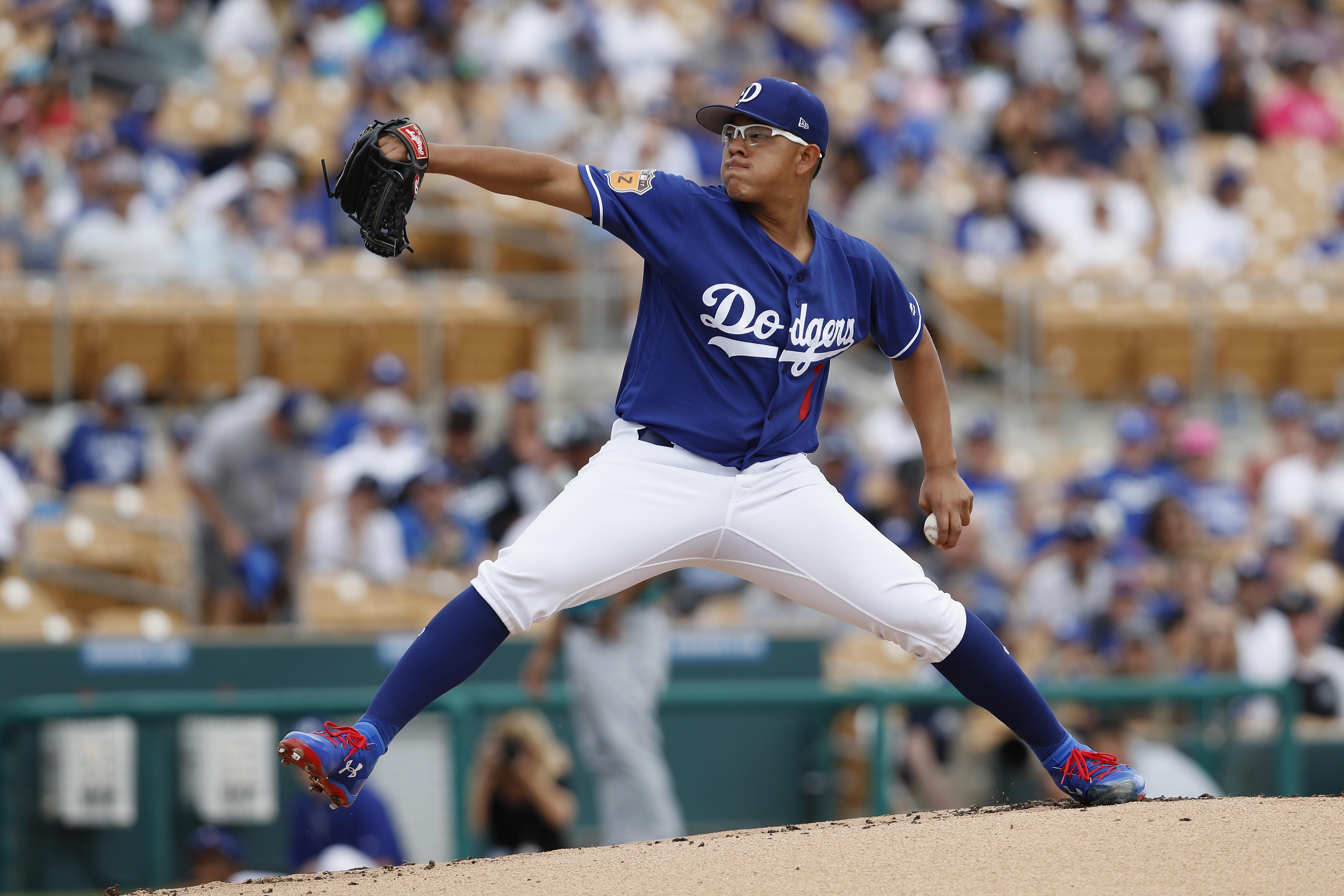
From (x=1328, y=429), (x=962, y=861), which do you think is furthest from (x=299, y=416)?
(x=1328, y=429)

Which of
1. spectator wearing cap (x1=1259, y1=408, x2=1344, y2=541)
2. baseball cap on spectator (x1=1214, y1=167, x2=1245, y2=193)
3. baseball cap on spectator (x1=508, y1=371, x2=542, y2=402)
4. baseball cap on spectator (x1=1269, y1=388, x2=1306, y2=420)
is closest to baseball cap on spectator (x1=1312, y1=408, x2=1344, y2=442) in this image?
spectator wearing cap (x1=1259, y1=408, x2=1344, y2=541)

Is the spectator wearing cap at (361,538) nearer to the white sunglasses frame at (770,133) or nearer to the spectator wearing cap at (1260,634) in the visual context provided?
the spectator wearing cap at (1260,634)

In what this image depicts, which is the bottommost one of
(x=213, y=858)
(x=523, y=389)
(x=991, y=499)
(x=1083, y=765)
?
(x=213, y=858)

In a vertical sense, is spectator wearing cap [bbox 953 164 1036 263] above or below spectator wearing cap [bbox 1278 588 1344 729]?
above

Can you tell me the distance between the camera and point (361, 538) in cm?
806

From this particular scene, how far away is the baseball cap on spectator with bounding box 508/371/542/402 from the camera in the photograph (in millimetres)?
8469

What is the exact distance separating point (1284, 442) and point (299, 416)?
5723 millimetres

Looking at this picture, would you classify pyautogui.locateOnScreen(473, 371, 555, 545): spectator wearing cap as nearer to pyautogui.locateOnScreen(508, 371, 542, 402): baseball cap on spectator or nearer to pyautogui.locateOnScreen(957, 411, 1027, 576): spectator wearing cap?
pyautogui.locateOnScreen(508, 371, 542, 402): baseball cap on spectator

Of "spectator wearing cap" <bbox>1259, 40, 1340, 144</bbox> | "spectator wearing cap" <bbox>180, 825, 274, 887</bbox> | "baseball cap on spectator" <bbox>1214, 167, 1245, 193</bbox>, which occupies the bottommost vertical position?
"spectator wearing cap" <bbox>180, 825, 274, 887</bbox>

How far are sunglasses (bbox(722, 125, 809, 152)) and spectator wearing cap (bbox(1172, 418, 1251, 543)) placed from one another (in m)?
6.24

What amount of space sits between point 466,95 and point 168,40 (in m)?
2.19

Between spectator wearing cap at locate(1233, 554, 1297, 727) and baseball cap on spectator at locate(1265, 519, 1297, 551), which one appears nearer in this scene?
spectator wearing cap at locate(1233, 554, 1297, 727)

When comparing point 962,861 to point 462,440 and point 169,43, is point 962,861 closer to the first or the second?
point 462,440

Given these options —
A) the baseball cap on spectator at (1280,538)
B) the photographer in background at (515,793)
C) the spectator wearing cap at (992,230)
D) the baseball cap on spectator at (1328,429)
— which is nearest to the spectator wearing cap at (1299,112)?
the spectator wearing cap at (992,230)
